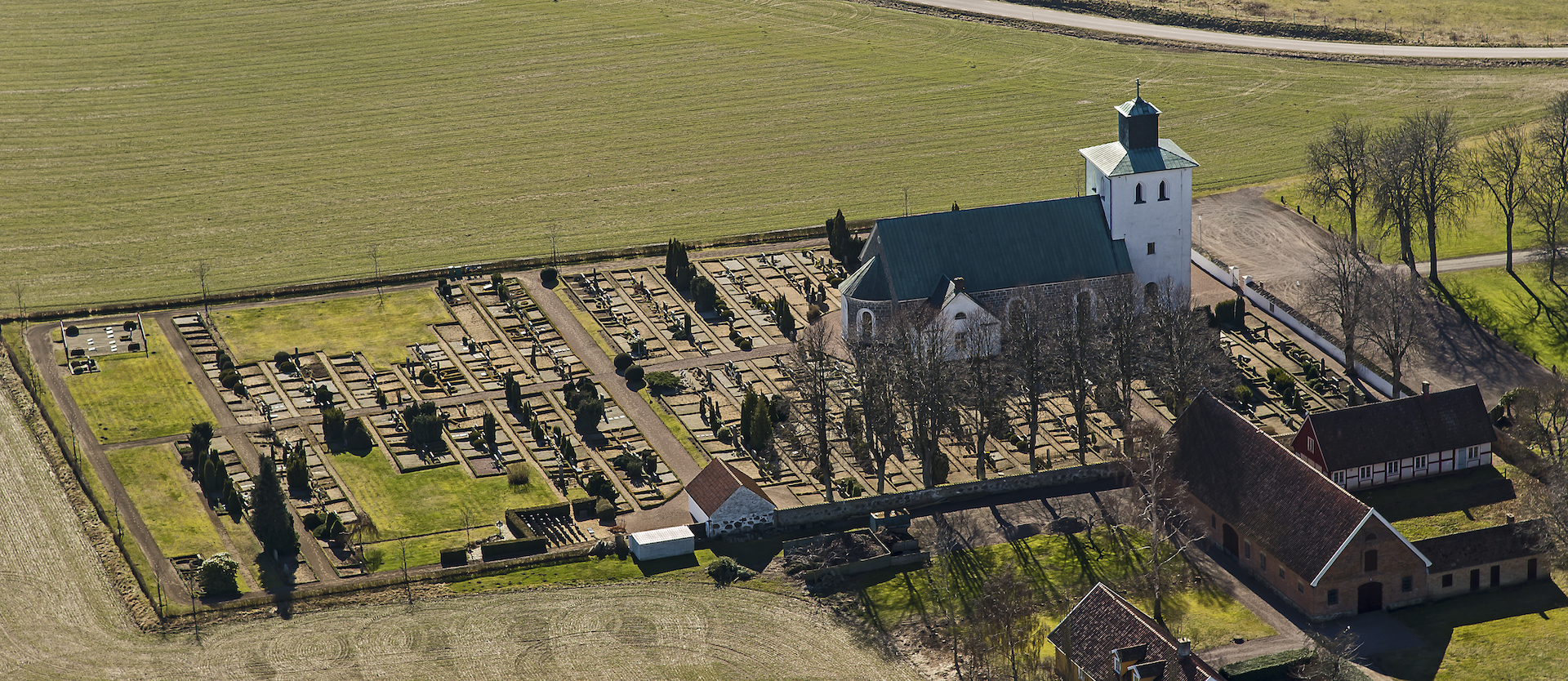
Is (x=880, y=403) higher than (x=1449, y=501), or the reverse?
(x=880, y=403)

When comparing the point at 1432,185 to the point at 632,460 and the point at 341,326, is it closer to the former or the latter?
the point at 632,460

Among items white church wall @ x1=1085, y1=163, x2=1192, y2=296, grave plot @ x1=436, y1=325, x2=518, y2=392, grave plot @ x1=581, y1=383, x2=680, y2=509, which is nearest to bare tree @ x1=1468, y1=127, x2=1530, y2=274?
white church wall @ x1=1085, y1=163, x2=1192, y2=296

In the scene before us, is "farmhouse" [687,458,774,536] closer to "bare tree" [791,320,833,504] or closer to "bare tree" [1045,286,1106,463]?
"bare tree" [791,320,833,504]

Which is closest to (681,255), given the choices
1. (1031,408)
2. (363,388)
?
(363,388)

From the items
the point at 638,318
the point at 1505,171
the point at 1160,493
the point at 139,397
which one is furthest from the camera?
the point at 1505,171

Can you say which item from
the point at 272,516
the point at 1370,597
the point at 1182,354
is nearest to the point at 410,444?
the point at 272,516

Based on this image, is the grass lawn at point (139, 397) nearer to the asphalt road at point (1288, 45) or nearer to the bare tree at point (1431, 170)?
the bare tree at point (1431, 170)
